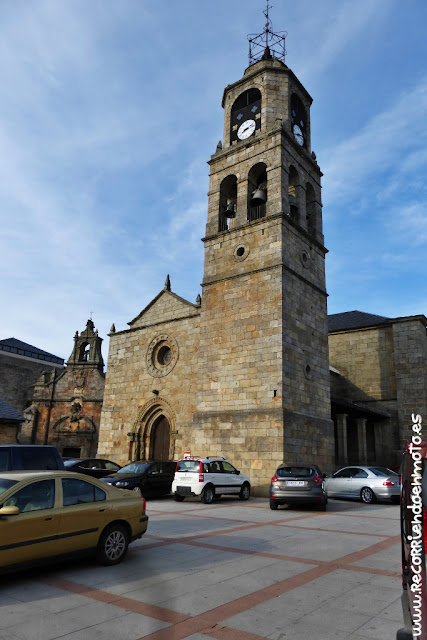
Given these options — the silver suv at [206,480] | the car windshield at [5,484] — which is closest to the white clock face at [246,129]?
the silver suv at [206,480]

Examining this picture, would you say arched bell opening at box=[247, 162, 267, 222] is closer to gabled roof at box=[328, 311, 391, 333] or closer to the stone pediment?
the stone pediment

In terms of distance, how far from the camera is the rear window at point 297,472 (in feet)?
40.9

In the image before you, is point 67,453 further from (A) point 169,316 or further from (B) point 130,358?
(A) point 169,316

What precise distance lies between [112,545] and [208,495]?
8.05m

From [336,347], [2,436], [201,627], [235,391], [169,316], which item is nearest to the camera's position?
[201,627]

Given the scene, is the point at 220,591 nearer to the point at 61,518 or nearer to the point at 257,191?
the point at 61,518

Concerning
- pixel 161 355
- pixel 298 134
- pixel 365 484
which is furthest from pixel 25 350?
pixel 365 484

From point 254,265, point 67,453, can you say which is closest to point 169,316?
point 254,265

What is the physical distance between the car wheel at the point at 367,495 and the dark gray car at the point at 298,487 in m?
3.08

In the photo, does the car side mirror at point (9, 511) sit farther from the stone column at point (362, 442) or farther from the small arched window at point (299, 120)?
the stone column at point (362, 442)

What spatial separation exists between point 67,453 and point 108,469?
520 inches

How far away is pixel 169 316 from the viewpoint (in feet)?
74.0

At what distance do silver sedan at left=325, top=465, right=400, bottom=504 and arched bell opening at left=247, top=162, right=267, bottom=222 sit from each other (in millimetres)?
10953

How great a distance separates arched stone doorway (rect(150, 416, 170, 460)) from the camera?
20.9m
